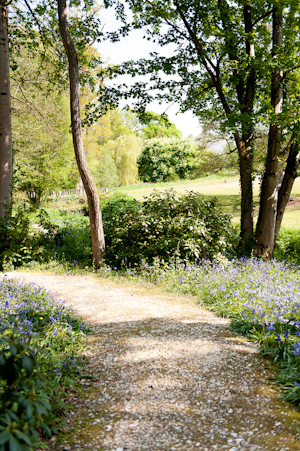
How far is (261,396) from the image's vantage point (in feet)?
10.1

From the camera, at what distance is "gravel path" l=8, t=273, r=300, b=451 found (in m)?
2.54

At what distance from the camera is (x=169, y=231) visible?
7.53 m

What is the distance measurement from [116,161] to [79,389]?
36628 millimetres

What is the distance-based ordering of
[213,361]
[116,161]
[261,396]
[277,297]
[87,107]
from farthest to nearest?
[116,161] < [87,107] < [277,297] < [213,361] < [261,396]

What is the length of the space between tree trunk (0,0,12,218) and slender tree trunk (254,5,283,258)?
6.04 m

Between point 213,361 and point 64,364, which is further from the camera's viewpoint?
point 213,361

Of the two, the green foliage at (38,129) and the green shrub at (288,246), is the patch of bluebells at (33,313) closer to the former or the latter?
the green shrub at (288,246)

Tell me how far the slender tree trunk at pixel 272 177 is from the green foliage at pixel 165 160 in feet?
116

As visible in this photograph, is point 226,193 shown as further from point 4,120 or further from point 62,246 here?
point 4,120

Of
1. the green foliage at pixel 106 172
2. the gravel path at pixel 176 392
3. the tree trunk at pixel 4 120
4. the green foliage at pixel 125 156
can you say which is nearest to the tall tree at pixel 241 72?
the tree trunk at pixel 4 120

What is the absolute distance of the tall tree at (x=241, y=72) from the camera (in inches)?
302

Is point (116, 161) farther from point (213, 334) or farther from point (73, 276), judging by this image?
point (213, 334)

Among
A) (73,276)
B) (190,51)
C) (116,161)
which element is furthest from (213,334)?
(116,161)

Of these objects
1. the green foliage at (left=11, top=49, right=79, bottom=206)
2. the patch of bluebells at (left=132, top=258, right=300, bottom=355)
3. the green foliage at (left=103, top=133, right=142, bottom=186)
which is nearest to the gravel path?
the patch of bluebells at (left=132, top=258, right=300, bottom=355)
